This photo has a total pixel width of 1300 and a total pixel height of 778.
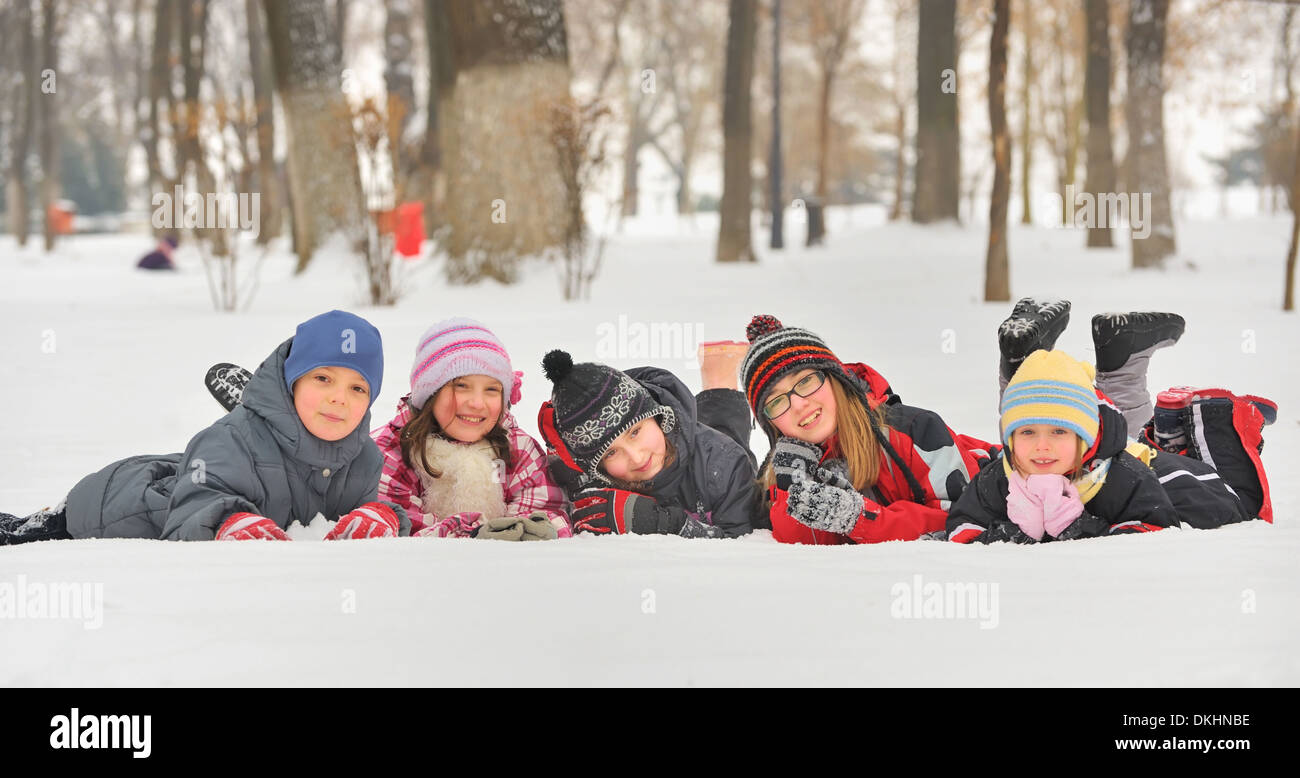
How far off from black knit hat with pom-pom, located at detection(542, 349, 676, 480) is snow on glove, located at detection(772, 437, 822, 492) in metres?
0.45

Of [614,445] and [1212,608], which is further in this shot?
[614,445]

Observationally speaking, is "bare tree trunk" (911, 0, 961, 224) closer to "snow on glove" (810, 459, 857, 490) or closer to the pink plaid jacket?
the pink plaid jacket

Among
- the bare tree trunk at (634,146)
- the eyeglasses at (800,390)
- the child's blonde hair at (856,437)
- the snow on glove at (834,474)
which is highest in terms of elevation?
the bare tree trunk at (634,146)

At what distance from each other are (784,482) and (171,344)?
7461mm

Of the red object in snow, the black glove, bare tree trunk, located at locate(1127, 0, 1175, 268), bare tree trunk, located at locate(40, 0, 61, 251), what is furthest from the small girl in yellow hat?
bare tree trunk, located at locate(40, 0, 61, 251)

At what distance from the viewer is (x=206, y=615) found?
269 cm

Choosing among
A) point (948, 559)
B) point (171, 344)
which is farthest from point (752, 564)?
point (171, 344)

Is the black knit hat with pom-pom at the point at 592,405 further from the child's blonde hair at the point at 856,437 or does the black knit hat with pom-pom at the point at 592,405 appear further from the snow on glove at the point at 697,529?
the child's blonde hair at the point at 856,437

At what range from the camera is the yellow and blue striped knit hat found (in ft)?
11.5

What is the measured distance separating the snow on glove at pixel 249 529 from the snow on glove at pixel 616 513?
0.93 m

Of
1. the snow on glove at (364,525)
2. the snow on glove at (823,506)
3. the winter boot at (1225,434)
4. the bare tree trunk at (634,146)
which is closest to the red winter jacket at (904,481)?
the snow on glove at (823,506)

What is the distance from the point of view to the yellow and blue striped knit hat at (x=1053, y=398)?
3508 millimetres

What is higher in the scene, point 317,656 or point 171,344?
point 171,344
